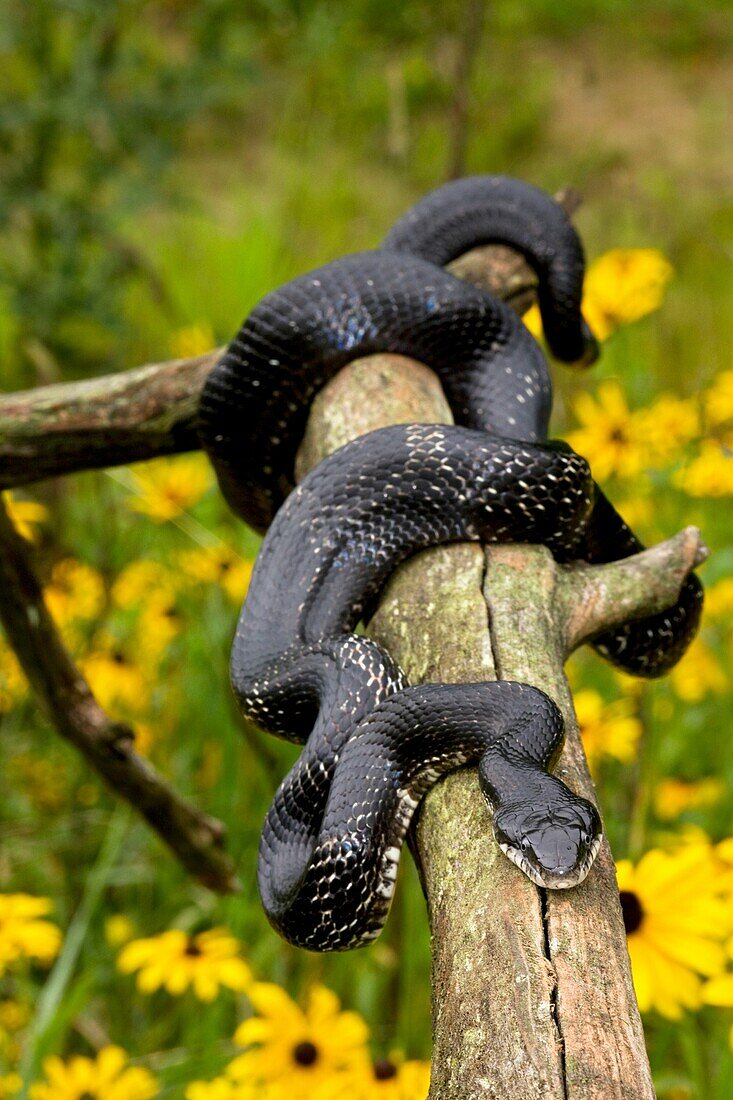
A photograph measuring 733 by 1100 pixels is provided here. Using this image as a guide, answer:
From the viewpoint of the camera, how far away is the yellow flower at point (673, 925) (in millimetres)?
1849

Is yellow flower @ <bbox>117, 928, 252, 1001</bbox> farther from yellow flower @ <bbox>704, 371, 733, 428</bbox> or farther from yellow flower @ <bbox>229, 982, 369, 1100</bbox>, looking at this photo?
yellow flower @ <bbox>704, 371, 733, 428</bbox>

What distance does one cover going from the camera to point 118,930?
3.09 m

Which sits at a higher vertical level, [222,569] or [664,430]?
[664,430]

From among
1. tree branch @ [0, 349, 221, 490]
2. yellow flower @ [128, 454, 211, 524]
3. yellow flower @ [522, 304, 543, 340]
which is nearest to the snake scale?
tree branch @ [0, 349, 221, 490]

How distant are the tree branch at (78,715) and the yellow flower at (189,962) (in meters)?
0.20

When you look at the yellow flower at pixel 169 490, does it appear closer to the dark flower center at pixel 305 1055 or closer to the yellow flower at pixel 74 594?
the yellow flower at pixel 74 594

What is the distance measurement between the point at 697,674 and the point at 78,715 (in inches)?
77.1

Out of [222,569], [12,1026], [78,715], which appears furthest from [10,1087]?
[222,569]

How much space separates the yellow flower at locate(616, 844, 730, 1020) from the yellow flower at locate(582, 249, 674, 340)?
174 centimetres

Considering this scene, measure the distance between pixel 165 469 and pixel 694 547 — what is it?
2156 millimetres

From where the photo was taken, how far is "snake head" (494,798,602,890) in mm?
1229

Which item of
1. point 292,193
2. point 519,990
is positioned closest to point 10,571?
point 519,990

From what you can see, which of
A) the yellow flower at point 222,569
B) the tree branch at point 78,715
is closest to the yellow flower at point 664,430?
the yellow flower at point 222,569

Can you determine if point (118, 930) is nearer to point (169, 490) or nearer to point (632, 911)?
point (169, 490)
